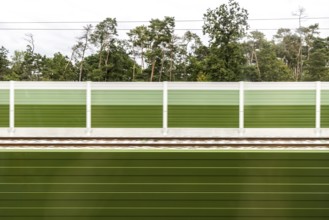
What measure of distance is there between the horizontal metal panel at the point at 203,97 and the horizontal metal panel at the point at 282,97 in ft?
1.97

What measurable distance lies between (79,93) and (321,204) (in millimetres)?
11292

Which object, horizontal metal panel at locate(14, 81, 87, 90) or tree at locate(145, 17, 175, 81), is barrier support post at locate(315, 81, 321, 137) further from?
tree at locate(145, 17, 175, 81)

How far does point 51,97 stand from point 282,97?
8.79m

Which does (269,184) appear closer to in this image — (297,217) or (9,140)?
(297,217)

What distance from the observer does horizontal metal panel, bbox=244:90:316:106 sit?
1330cm

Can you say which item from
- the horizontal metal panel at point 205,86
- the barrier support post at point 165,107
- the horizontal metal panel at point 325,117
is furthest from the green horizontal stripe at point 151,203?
the horizontal metal panel at point 325,117

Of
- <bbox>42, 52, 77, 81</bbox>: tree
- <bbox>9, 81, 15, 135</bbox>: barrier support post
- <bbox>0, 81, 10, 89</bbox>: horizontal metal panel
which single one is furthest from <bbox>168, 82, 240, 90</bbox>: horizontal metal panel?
<bbox>42, 52, 77, 81</bbox>: tree

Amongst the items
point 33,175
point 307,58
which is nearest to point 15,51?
point 307,58

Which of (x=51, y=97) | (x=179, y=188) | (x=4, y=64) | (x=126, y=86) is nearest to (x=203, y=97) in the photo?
(x=126, y=86)

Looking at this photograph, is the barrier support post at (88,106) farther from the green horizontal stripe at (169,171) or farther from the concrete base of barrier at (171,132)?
the green horizontal stripe at (169,171)

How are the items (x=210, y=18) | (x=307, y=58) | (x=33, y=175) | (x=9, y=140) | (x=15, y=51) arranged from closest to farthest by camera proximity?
1. (x=33, y=175)
2. (x=9, y=140)
3. (x=210, y=18)
4. (x=307, y=58)
5. (x=15, y=51)

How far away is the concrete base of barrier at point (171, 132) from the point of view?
12.9m

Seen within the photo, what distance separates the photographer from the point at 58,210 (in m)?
3.39

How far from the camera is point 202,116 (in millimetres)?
13289
